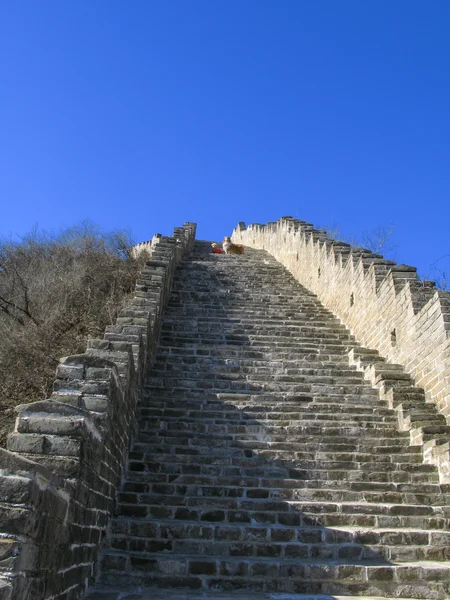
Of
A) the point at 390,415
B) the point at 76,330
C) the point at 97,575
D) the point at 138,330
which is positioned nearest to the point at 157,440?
the point at 138,330

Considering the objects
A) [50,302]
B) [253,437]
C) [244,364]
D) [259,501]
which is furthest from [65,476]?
[50,302]

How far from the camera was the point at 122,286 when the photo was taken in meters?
15.2

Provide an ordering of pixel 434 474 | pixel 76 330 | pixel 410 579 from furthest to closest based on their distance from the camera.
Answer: pixel 76 330
pixel 434 474
pixel 410 579

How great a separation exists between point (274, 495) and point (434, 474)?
2074 mm

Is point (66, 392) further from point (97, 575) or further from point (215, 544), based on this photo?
point (215, 544)

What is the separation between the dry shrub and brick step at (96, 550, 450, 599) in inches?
167

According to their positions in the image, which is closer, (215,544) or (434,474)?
(215,544)

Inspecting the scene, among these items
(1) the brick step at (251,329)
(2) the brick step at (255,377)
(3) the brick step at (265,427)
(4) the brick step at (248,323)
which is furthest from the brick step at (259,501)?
(4) the brick step at (248,323)

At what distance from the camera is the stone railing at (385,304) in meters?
8.41

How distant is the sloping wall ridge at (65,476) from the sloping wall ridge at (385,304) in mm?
4483

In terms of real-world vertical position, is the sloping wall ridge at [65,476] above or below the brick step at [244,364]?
below

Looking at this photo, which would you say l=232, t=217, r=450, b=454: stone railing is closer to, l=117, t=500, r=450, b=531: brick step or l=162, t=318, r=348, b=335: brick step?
l=162, t=318, r=348, b=335: brick step

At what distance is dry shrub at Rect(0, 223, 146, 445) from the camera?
33.7 ft

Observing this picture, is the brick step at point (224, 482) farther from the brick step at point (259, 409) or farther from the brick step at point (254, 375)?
the brick step at point (254, 375)
